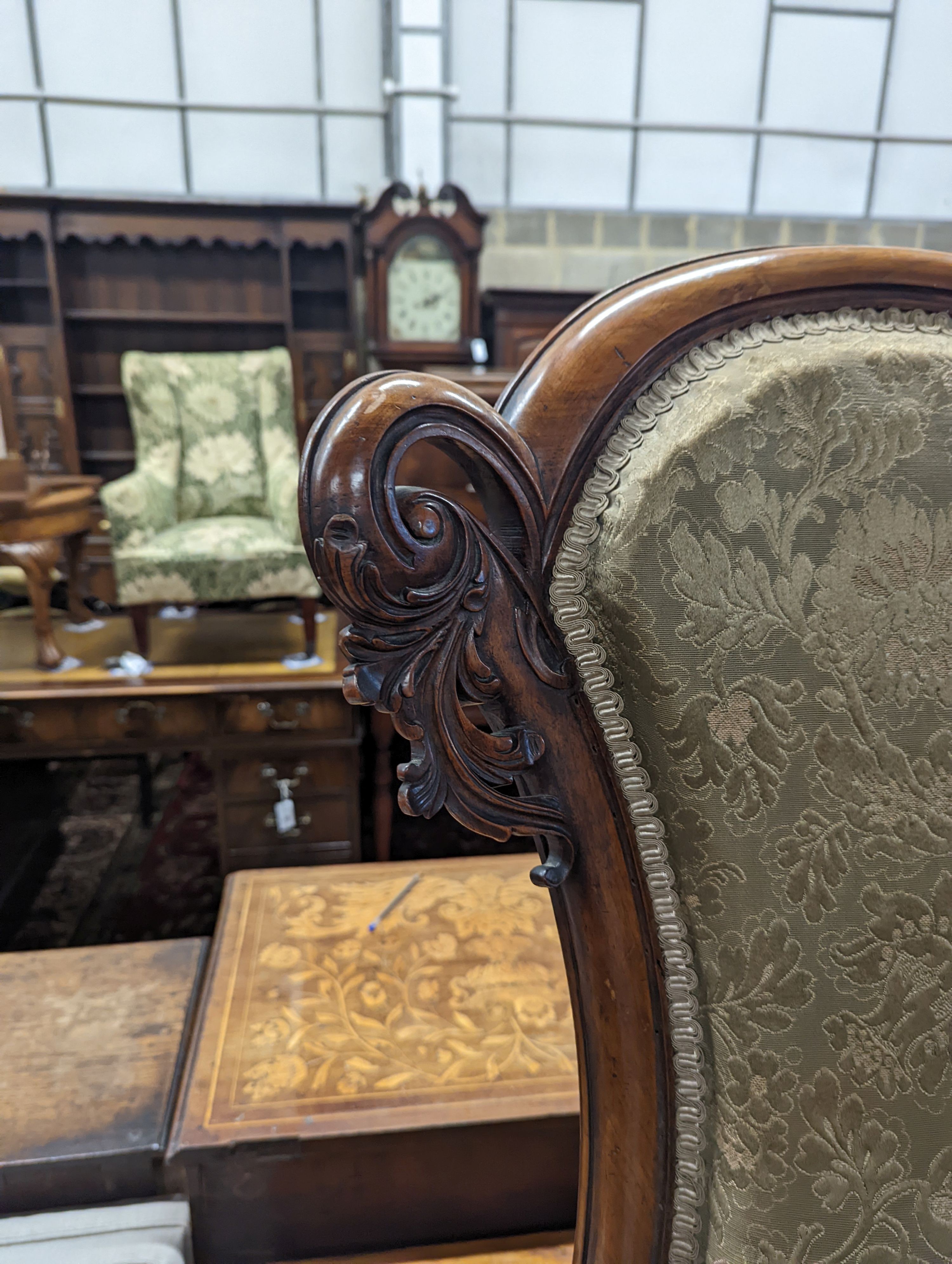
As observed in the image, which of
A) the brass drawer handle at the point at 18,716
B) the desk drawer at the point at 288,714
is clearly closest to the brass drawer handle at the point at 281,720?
the desk drawer at the point at 288,714

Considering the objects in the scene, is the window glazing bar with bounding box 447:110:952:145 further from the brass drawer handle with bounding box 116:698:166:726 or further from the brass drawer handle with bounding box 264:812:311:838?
the brass drawer handle with bounding box 264:812:311:838

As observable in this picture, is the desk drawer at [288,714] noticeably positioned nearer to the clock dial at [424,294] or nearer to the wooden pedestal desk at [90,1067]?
the wooden pedestal desk at [90,1067]

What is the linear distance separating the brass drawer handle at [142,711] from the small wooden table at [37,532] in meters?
0.28

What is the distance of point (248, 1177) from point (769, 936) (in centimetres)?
65

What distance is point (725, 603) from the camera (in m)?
0.35

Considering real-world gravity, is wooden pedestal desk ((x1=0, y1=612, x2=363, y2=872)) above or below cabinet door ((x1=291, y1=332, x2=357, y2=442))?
below

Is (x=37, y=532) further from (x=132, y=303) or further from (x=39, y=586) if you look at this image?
(x=132, y=303)

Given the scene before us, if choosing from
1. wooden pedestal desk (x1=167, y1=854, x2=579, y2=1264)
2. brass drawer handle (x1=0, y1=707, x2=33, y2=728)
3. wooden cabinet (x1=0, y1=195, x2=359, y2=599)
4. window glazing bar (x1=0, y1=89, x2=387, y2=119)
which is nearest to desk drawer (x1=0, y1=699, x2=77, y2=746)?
brass drawer handle (x1=0, y1=707, x2=33, y2=728)

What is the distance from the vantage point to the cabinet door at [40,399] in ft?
10.4

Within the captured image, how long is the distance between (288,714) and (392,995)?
99cm

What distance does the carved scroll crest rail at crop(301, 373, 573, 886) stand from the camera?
0.31m

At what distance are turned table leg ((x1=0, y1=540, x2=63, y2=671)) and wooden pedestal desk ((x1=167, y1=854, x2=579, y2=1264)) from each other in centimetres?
124

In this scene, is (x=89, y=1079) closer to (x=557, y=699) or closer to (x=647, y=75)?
(x=557, y=699)

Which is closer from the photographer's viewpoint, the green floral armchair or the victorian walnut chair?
the victorian walnut chair
